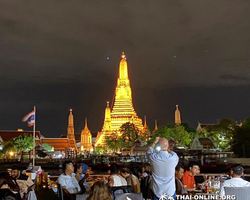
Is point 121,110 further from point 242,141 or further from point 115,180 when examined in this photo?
point 115,180

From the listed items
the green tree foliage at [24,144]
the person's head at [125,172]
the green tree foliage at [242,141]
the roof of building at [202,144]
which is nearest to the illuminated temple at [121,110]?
the green tree foliage at [24,144]

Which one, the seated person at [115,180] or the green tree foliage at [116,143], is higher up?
the green tree foliage at [116,143]

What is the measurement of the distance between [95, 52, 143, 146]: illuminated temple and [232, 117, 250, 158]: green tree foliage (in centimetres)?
4161

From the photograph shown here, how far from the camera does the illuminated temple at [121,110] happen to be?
278 ft

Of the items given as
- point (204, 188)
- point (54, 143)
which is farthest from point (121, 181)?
point (54, 143)

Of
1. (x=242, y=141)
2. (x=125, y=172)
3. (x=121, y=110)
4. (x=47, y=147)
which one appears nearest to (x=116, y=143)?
(x=47, y=147)

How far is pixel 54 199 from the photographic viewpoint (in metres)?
12.7

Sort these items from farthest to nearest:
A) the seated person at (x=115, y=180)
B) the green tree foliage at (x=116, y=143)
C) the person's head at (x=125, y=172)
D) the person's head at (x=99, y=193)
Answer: the green tree foliage at (x=116, y=143) < the person's head at (x=125, y=172) < the seated person at (x=115, y=180) < the person's head at (x=99, y=193)

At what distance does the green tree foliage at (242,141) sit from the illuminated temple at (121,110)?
41.6m

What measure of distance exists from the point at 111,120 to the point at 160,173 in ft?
264

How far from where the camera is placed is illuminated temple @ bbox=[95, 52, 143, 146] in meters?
84.8

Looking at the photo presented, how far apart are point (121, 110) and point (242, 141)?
48.0 m

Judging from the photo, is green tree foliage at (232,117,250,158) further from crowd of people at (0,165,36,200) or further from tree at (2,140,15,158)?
tree at (2,140,15,158)

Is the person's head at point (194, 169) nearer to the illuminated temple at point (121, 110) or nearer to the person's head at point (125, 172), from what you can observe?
the person's head at point (125, 172)
